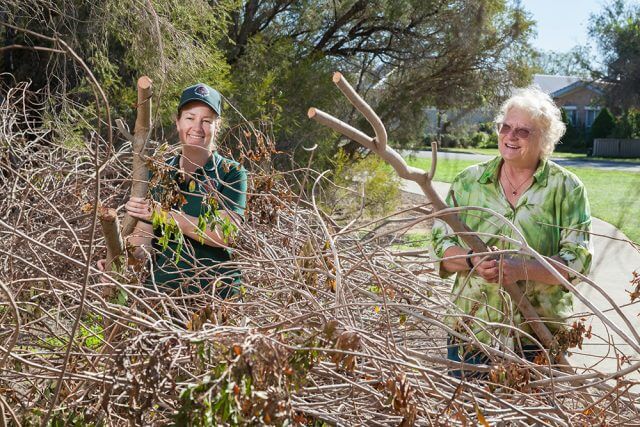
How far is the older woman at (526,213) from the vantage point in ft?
11.0

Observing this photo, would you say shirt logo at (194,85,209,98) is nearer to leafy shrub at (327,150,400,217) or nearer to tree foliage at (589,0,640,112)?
tree foliage at (589,0,640,112)

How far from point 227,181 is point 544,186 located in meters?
1.26

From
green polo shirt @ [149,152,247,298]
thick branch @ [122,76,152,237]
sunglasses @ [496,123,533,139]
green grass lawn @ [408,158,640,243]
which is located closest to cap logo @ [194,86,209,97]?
green polo shirt @ [149,152,247,298]

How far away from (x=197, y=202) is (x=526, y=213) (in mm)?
1315

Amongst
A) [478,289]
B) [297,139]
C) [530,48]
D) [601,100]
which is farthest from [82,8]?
[601,100]

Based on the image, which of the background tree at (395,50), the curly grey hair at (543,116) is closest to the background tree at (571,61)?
the background tree at (395,50)

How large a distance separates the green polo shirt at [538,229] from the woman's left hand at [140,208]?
1.09 meters

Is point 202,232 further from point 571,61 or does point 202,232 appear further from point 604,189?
point 571,61

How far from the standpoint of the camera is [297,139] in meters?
12.7

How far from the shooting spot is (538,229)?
3.45 m

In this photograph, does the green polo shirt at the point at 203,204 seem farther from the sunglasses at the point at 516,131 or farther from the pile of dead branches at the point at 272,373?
the sunglasses at the point at 516,131

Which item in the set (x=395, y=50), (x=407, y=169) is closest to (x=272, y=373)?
(x=407, y=169)

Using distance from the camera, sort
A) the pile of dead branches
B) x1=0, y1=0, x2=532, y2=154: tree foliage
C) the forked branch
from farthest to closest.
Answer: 1. x1=0, y1=0, x2=532, y2=154: tree foliage
2. the forked branch
3. the pile of dead branches

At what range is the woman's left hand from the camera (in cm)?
319
